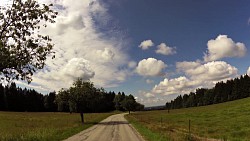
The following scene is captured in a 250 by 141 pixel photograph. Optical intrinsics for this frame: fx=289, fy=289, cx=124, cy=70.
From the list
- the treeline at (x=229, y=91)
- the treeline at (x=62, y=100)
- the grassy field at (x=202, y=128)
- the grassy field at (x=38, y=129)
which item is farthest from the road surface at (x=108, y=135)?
the treeline at (x=229, y=91)

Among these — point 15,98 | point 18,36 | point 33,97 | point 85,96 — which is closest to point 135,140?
point 18,36

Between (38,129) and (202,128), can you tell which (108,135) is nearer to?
(38,129)

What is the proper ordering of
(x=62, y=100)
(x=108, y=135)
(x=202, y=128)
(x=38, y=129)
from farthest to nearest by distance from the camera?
(x=62, y=100)
(x=202, y=128)
(x=38, y=129)
(x=108, y=135)

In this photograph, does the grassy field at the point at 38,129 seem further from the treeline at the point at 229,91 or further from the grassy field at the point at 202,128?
the treeline at the point at 229,91

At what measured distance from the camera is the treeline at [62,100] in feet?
190

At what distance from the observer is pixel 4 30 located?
18625 mm

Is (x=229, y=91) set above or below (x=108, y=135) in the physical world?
above

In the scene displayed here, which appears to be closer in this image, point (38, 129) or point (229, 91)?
point (38, 129)

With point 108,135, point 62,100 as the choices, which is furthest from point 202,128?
point 62,100

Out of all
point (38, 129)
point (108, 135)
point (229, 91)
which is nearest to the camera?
point (108, 135)

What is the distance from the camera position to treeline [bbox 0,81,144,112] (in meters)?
57.8

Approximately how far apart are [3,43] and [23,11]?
8.17 feet

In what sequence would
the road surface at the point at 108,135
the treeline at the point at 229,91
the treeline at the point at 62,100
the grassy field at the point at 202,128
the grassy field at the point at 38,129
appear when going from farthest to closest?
the treeline at the point at 229,91 → the treeline at the point at 62,100 → the grassy field at the point at 38,129 → the grassy field at the point at 202,128 → the road surface at the point at 108,135

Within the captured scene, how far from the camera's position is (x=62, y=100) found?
58.1 metres
